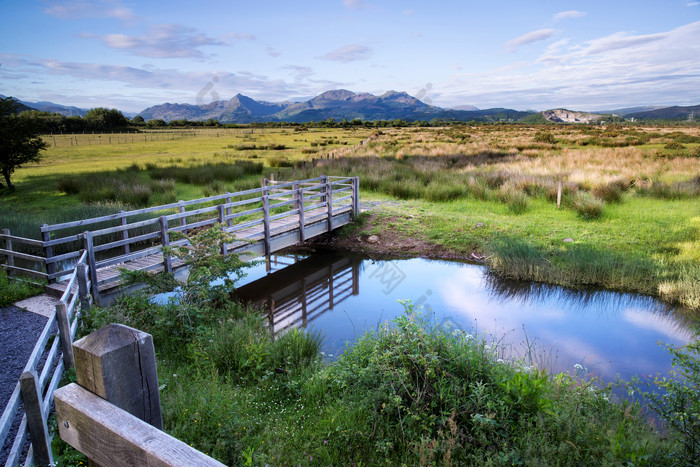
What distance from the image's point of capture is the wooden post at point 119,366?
140 cm

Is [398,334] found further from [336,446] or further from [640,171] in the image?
[640,171]

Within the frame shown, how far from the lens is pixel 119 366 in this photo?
144 centimetres

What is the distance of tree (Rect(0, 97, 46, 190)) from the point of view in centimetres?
1984

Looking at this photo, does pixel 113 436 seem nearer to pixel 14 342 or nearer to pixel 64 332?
pixel 64 332

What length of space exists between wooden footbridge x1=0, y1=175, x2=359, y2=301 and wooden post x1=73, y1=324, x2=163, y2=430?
668 cm

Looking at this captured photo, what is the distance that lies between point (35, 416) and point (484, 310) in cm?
833

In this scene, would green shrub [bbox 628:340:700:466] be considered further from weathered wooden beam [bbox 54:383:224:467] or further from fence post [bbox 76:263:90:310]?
fence post [bbox 76:263:90:310]

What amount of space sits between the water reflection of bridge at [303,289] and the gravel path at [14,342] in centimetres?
383

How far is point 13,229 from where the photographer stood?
11.4 meters

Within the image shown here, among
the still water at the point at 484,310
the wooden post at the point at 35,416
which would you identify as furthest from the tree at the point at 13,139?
the wooden post at the point at 35,416

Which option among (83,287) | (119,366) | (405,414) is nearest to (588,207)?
(405,414)

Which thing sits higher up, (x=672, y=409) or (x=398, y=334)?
(x=398, y=334)

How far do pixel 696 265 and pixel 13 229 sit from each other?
17.2 m

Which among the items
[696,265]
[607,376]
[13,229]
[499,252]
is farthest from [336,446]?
[13,229]
